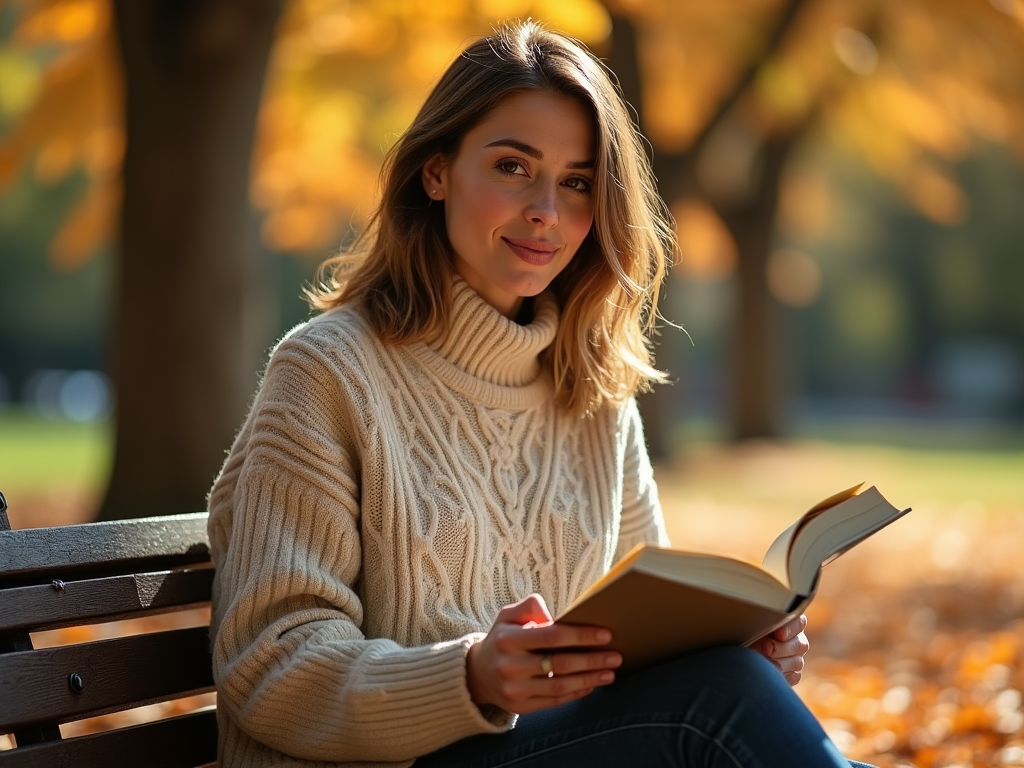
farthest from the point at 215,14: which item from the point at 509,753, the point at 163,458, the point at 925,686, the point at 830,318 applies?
the point at 830,318

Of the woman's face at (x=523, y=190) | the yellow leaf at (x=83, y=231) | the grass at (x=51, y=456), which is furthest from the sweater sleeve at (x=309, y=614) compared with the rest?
the yellow leaf at (x=83, y=231)

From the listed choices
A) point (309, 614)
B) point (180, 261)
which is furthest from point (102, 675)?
point (180, 261)

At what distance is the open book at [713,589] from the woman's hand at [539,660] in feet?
0.10

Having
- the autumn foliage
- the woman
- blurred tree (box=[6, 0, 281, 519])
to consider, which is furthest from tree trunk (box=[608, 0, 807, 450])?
the woman

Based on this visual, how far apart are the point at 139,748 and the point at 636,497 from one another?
1244 mm

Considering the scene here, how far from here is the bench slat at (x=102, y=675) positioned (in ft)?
6.91

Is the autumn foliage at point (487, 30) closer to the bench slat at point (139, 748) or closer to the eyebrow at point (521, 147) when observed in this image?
the eyebrow at point (521, 147)

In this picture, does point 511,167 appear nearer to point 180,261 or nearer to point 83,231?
point 180,261

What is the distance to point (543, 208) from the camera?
264cm

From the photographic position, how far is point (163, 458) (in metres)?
6.84

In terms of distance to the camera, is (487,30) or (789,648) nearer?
(789,648)

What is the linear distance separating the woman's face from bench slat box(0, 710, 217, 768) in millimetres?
1056

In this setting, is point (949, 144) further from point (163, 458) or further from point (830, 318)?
point (830, 318)

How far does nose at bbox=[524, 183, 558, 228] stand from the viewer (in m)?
2.64
